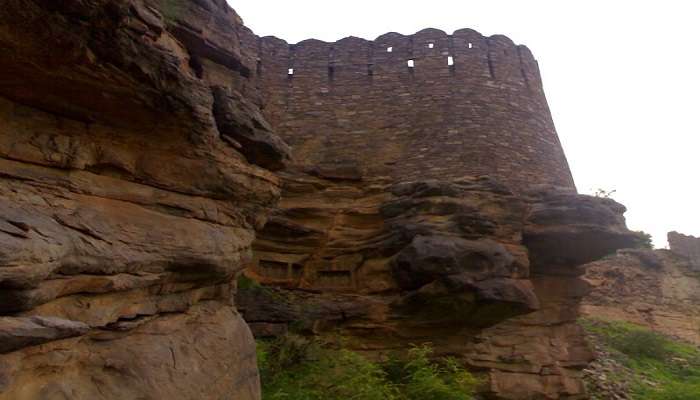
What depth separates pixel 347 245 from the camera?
31.0ft

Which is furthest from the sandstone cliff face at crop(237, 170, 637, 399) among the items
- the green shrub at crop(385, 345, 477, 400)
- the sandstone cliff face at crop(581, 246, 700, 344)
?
the sandstone cliff face at crop(581, 246, 700, 344)

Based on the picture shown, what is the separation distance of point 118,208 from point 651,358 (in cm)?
1395

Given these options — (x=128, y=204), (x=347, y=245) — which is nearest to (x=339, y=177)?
(x=347, y=245)

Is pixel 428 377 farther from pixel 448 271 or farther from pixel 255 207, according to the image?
pixel 255 207

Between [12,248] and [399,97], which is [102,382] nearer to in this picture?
[12,248]

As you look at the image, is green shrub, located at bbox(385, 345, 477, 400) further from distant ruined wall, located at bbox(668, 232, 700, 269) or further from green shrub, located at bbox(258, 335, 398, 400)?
distant ruined wall, located at bbox(668, 232, 700, 269)

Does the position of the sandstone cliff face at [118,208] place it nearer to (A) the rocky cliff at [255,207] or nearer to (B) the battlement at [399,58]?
(A) the rocky cliff at [255,207]

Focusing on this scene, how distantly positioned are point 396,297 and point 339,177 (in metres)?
2.70

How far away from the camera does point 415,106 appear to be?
39.9 feet

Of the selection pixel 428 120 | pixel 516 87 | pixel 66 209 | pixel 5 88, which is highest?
pixel 516 87

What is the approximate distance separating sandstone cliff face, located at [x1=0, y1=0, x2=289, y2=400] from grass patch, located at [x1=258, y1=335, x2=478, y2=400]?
2277mm

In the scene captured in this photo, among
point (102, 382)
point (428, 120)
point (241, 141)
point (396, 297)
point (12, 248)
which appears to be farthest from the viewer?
point (428, 120)

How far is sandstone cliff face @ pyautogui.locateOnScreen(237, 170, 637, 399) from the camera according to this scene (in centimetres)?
830

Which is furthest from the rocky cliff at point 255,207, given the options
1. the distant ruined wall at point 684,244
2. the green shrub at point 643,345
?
the distant ruined wall at point 684,244
